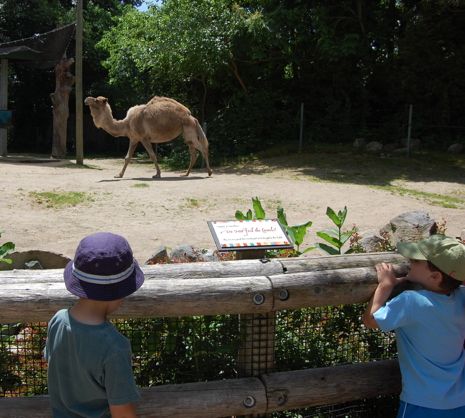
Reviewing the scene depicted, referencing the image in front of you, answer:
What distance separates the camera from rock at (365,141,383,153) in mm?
18058

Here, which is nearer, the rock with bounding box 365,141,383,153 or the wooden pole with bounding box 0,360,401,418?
the wooden pole with bounding box 0,360,401,418

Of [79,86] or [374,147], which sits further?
[374,147]

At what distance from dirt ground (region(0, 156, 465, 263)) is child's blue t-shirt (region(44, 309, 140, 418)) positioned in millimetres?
4778

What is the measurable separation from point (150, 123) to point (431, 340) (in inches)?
478

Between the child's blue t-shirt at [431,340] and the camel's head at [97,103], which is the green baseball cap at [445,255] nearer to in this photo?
the child's blue t-shirt at [431,340]

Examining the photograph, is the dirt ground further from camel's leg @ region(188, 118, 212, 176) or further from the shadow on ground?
camel's leg @ region(188, 118, 212, 176)

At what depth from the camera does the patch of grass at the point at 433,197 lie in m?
11.2

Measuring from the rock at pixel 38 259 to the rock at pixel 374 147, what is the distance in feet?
45.2

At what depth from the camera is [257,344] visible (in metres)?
3.00

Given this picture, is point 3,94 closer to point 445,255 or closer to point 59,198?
point 59,198

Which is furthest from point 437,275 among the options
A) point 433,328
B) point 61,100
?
point 61,100

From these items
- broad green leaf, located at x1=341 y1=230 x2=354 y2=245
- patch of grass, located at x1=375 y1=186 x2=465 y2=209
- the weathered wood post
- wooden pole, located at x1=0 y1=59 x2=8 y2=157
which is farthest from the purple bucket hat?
wooden pole, located at x1=0 y1=59 x2=8 y2=157

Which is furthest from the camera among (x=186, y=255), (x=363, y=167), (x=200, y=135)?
(x=363, y=167)

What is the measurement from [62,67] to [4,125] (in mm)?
2654
